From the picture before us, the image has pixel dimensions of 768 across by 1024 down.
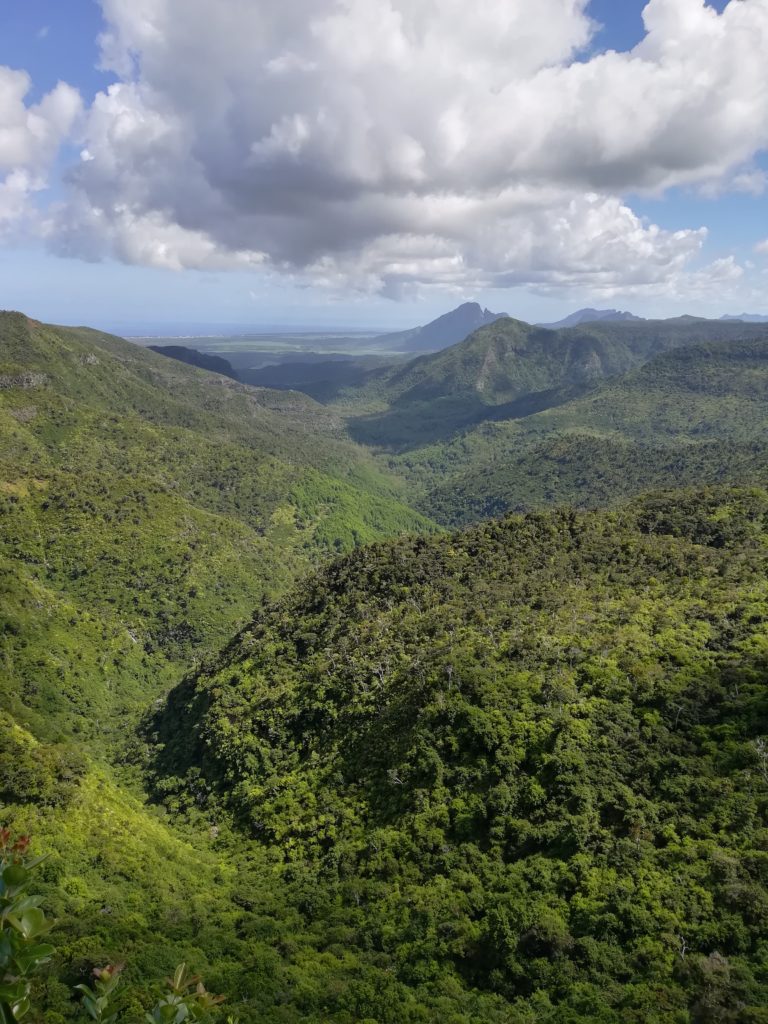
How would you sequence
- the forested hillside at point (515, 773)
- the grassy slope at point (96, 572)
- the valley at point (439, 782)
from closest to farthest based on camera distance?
the forested hillside at point (515, 773) < the valley at point (439, 782) < the grassy slope at point (96, 572)

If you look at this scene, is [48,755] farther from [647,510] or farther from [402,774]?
[647,510]

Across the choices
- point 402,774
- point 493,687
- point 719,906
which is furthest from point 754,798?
point 402,774

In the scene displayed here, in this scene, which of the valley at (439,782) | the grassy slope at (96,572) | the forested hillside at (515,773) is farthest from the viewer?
the grassy slope at (96,572)

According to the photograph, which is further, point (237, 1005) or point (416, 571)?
point (416, 571)

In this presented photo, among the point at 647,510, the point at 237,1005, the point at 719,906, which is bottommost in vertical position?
the point at 237,1005

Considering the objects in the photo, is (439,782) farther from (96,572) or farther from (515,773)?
(96,572)

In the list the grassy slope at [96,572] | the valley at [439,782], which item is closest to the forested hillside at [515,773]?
the valley at [439,782]

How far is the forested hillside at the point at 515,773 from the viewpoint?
129ft

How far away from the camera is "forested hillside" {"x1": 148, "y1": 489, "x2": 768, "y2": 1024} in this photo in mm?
39312

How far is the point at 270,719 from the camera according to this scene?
73312 mm

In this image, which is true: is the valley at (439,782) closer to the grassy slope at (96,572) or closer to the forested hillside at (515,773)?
the forested hillside at (515,773)

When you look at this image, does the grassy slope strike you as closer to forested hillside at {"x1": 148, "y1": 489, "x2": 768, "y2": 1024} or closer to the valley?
the valley

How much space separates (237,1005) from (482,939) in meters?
16.1

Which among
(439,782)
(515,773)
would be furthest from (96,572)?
(515,773)
